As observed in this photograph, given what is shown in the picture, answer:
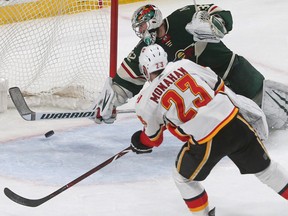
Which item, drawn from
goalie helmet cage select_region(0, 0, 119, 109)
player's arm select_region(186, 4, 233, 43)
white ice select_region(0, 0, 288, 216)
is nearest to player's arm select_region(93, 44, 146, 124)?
white ice select_region(0, 0, 288, 216)

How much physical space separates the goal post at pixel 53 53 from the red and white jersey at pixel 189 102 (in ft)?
4.53

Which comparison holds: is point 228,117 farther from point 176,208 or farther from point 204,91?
point 176,208

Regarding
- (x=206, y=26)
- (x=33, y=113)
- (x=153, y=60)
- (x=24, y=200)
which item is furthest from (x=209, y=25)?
(x=24, y=200)

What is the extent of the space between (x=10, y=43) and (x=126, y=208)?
1.36 meters

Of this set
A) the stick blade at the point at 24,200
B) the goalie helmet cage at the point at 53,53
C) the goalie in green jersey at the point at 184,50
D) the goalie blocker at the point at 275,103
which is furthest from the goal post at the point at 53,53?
the stick blade at the point at 24,200

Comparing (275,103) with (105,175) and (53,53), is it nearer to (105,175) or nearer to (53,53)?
(105,175)

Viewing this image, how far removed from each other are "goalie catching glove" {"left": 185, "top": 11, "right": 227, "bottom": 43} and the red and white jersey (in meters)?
0.61

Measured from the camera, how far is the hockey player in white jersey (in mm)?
2736

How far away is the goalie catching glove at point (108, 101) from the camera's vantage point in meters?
3.65

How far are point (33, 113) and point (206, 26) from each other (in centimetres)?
85

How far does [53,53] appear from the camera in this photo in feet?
13.9

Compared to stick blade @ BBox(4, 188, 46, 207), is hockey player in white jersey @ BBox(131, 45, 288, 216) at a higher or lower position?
higher

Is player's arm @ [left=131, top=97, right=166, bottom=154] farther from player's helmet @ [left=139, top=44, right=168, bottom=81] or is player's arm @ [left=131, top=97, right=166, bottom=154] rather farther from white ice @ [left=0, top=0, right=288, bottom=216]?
white ice @ [left=0, top=0, right=288, bottom=216]

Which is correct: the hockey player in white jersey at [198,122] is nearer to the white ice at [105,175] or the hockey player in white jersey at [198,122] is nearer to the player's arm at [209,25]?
the white ice at [105,175]
